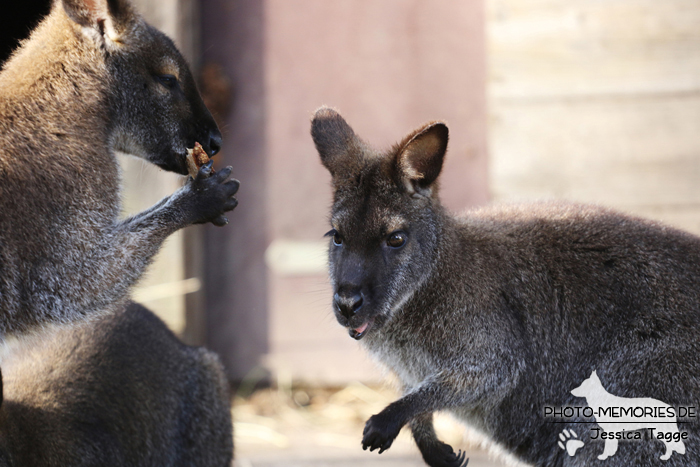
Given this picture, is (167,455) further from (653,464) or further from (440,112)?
(440,112)

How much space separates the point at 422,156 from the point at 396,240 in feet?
1.27

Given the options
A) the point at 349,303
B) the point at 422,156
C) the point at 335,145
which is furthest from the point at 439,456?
the point at 335,145

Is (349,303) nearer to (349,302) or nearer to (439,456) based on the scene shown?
(349,302)

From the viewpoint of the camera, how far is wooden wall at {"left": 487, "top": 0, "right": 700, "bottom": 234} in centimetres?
524

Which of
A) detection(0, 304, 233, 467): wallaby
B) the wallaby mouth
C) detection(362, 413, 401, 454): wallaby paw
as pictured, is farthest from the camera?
detection(0, 304, 233, 467): wallaby

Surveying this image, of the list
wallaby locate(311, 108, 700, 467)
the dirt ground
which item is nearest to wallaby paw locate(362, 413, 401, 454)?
wallaby locate(311, 108, 700, 467)

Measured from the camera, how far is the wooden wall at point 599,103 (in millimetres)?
5242

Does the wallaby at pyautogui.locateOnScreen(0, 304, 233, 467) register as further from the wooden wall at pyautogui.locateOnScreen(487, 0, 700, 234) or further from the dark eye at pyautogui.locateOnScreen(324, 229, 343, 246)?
the wooden wall at pyautogui.locateOnScreen(487, 0, 700, 234)

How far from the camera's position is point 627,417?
3041 millimetres

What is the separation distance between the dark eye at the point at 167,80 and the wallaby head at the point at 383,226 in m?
0.82

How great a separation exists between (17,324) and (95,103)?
1.02 m

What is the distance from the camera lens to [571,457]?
3221 millimetres

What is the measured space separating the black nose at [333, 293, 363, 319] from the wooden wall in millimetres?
2566

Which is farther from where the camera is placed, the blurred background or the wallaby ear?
the blurred background
